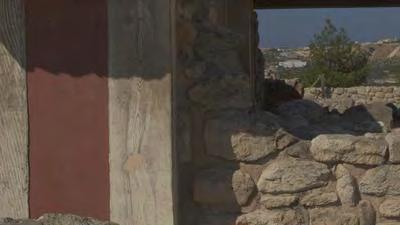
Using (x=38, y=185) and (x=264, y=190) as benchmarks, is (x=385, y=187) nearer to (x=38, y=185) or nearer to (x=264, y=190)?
(x=264, y=190)

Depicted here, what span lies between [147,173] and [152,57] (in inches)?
26.7

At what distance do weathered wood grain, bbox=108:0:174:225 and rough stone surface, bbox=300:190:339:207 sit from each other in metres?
0.83

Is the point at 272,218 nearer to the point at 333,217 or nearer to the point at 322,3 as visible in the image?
the point at 333,217

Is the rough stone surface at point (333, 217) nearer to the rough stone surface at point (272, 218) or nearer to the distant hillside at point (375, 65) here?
the rough stone surface at point (272, 218)

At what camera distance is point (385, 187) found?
457cm

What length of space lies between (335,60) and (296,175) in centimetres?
2179

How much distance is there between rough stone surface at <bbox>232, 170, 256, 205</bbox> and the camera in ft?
15.1

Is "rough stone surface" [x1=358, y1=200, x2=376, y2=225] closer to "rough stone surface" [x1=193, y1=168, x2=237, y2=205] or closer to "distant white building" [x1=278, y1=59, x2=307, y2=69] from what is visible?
"rough stone surface" [x1=193, y1=168, x2=237, y2=205]

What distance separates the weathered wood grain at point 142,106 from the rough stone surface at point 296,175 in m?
0.64

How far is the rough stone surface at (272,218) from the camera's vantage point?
15.0 ft

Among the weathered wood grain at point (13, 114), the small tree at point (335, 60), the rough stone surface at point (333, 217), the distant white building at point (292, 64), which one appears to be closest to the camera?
the weathered wood grain at point (13, 114)

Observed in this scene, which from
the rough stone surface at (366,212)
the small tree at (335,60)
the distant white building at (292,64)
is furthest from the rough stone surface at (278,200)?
the distant white building at (292,64)

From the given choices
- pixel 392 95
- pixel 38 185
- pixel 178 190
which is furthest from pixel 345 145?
pixel 392 95

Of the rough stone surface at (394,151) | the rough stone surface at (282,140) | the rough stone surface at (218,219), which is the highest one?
the rough stone surface at (282,140)
